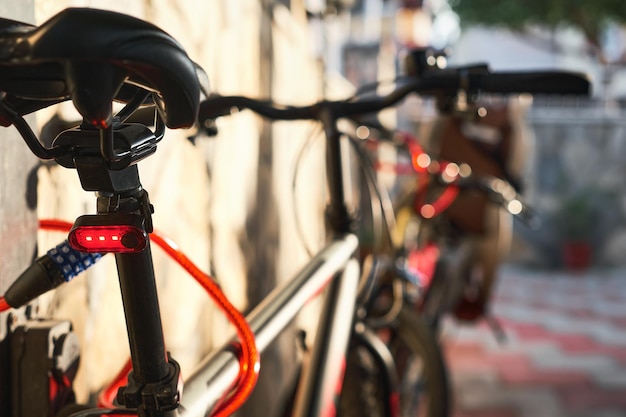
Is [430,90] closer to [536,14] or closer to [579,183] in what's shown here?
[579,183]

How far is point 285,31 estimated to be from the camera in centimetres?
231

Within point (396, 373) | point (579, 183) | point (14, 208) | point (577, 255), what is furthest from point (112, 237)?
point (579, 183)

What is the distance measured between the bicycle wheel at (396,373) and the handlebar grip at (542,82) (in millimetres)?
642

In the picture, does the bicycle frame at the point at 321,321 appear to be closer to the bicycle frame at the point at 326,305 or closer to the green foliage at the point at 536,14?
the bicycle frame at the point at 326,305

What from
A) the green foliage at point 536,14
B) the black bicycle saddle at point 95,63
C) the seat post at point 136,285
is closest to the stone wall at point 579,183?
the green foliage at point 536,14

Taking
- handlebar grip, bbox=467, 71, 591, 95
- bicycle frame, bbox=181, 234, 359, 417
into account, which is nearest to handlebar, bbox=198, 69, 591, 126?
handlebar grip, bbox=467, 71, 591, 95

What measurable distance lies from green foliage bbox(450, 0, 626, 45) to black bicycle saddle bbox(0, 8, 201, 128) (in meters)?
10.5

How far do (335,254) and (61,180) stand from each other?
0.48 m

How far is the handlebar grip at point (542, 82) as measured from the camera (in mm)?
1006

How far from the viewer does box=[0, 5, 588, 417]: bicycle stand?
1.46ft

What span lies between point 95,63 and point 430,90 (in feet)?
2.39

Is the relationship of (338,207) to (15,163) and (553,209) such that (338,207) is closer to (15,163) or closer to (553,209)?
(15,163)

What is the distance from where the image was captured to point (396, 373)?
5.81 ft

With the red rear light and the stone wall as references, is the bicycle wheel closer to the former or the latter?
the red rear light
